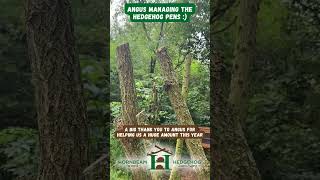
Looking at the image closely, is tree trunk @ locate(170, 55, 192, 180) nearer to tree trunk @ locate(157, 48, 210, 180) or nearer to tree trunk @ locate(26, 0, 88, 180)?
tree trunk @ locate(157, 48, 210, 180)

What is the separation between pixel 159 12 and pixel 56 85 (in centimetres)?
183

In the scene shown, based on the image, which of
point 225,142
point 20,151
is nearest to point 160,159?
point 225,142

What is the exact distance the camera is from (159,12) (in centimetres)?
325

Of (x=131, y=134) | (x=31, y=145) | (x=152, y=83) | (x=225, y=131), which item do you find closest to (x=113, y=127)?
(x=131, y=134)

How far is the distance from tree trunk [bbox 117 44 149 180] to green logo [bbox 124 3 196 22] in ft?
0.64

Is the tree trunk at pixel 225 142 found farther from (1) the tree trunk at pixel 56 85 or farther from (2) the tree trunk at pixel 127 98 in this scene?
(2) the tree trunk at pixel 127 98

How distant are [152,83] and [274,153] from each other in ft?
12.2

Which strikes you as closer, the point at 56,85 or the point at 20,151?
the point at 56,85

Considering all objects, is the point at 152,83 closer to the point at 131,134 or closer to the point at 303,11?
the point at 131,134

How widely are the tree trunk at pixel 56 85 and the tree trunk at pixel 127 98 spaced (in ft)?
5.35

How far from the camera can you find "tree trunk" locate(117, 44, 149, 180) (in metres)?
3.23

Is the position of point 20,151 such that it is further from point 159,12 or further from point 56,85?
point 159,12

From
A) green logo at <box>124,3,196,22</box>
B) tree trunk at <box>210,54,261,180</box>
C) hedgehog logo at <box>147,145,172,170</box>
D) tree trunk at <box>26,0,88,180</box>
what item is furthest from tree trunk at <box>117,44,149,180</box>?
tree trunk at <box>26,0,88,180</box>

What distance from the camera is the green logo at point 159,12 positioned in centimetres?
325
